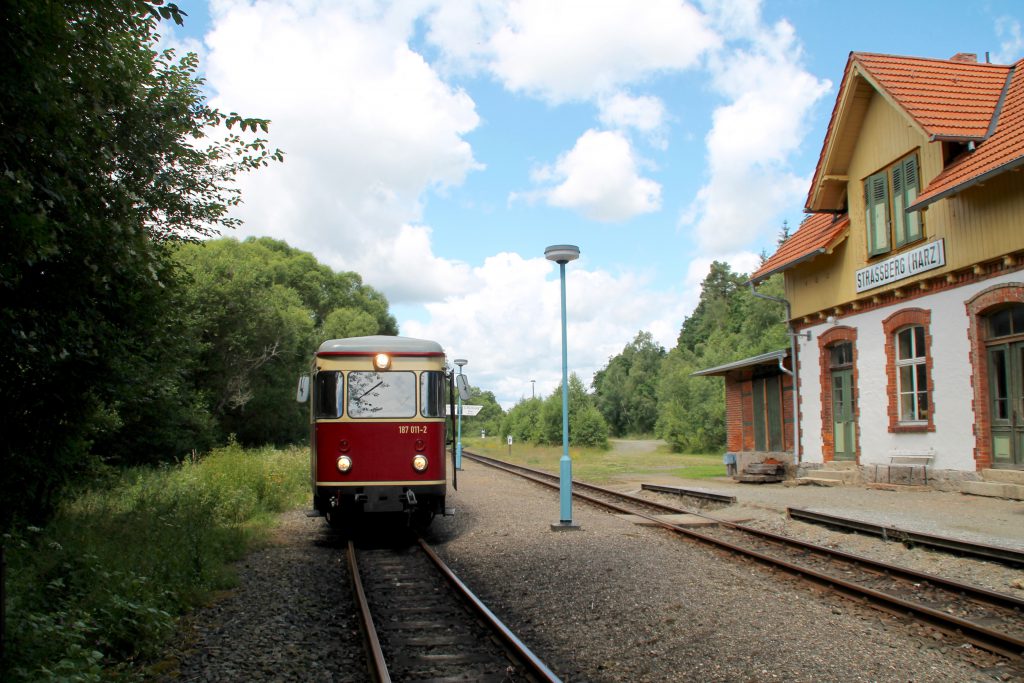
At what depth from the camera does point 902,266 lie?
55.0 feet

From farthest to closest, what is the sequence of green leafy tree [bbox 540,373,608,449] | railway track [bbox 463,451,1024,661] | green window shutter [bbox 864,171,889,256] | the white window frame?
green leafy tree [bbox 540,373,608,449] < green window shutter [bbox 864,171,889,256] < the white window frame < railway track [bbox 463,451,1024,661]

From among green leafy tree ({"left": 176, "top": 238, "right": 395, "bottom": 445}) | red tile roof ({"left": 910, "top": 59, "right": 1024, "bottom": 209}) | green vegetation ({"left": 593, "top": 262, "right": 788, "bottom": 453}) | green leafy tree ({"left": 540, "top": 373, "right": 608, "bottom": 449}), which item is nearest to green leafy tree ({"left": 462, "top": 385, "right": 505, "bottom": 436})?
green vegetation ({"left": 593, "top": 262, "right": 788, "bottom": 453})

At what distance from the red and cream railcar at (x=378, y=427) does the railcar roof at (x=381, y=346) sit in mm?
15

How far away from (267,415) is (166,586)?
3386cm

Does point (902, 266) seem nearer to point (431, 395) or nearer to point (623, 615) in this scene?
point (431, 395)

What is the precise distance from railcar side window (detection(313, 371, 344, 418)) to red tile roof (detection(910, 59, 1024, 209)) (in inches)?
435

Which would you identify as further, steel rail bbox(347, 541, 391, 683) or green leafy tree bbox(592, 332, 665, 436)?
green leafy tree bbox(592, 332, 665, 436)

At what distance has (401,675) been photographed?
5.87 m

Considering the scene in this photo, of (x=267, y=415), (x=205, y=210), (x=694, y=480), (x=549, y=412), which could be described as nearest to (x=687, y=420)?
(x=549, y=412)

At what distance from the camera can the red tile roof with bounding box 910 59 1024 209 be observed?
44.3 feet

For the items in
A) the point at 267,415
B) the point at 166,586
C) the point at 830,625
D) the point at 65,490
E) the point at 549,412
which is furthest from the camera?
the point at 549,412

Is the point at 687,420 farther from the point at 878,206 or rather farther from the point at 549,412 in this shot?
the point at 878,206

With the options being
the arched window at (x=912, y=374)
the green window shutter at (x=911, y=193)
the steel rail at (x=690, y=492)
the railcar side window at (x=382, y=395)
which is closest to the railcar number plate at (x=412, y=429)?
the railcar side window at (x=382, y=395)

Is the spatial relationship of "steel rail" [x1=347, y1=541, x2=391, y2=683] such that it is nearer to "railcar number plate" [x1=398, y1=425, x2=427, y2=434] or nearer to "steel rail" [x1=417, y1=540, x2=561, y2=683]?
"steel rail" [x1=417, y1=540, x2=561, y2=683]
